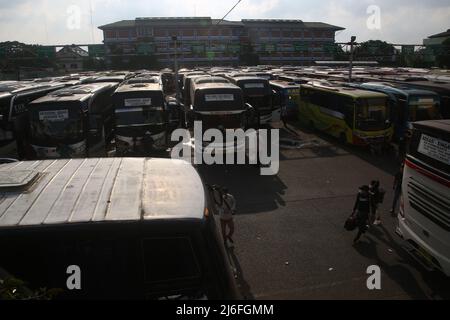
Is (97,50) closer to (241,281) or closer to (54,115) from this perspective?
(54,115)

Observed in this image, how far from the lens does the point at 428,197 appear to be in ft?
22.7

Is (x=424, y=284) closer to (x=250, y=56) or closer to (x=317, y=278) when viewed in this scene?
(x=317, y=278)

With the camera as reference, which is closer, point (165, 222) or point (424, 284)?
point (165, 222)

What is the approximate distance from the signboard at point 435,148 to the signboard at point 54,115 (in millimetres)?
11916

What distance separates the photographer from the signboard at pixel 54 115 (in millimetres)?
14047

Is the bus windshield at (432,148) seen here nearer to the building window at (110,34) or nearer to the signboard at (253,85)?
the signboard at (253,85)

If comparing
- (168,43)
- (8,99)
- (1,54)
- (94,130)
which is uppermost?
(168,43)

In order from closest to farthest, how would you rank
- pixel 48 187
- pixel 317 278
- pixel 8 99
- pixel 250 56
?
pixel 48 187 < pixel 317 278 < pixel 8 99 < pixel 250 56

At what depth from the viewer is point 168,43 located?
7644 centimetres

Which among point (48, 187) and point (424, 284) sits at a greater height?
point (48, 187)

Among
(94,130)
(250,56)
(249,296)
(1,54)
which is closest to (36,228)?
(249,296)

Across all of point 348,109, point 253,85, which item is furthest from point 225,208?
point 253,85

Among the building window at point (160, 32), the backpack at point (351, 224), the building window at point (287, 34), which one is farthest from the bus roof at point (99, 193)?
the building window at point (287, 34)

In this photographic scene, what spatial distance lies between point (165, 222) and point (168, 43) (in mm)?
78001
